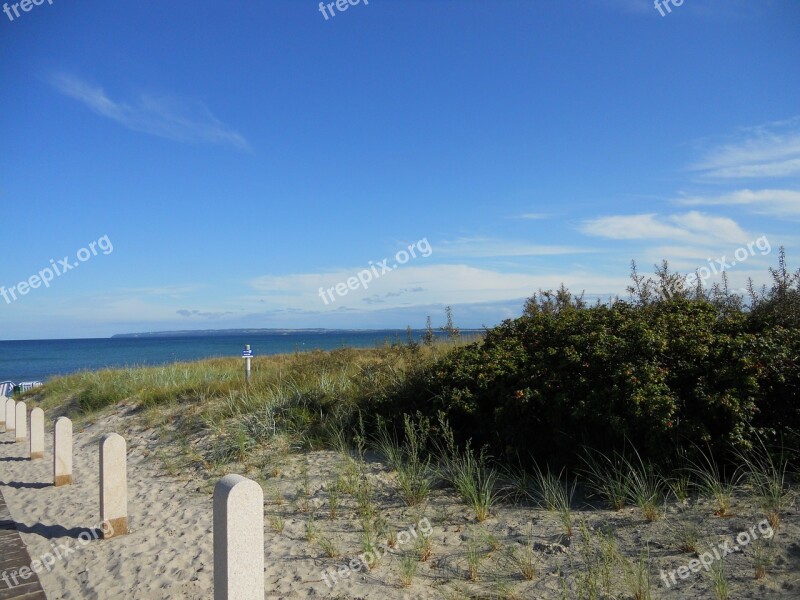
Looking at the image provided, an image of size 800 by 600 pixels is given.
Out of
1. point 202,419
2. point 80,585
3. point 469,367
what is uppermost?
point 469,367

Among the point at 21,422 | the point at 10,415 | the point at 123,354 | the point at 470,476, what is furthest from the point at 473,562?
the point at 123,354

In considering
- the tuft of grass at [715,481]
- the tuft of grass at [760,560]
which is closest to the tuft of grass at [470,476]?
the tuft of grass at [715,481]

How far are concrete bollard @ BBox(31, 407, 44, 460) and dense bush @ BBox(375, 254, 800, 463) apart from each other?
6322mm

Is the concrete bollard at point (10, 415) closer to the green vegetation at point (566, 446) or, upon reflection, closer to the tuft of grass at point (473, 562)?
the green vegetation at point (566, 446)

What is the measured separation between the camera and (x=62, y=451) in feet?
27.0

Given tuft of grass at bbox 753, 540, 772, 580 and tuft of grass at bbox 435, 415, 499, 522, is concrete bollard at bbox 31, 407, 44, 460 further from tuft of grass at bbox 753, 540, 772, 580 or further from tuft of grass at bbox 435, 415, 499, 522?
tuft of grass at bbox 753, 540, 772, 580

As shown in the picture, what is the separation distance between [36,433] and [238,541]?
878 centimetres

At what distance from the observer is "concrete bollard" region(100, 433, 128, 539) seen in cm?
600

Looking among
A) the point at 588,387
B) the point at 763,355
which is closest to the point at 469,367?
the point at 588,387

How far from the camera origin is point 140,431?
11211 mm

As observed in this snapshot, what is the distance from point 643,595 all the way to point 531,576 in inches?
32.1

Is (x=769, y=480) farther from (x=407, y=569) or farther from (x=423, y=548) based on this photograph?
(x=407, y=569)

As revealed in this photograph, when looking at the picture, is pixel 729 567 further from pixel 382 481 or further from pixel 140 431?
pixel 140 431

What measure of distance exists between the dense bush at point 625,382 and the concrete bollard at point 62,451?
4.34 m
